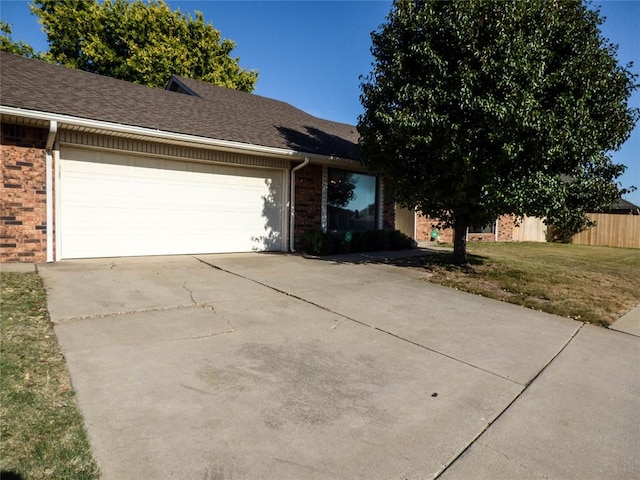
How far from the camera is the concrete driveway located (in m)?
2.04

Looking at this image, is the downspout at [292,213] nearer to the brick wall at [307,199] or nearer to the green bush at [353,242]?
the brick wall at [307,199]

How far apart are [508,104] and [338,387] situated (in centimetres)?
541

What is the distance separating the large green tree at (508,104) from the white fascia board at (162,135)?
2.80m

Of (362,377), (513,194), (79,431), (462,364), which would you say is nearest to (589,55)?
(513,194)

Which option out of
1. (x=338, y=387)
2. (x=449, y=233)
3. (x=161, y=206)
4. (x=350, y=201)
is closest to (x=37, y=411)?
(x=338, y=387)

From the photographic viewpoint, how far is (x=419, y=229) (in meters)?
14.7

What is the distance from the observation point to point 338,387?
2.85m

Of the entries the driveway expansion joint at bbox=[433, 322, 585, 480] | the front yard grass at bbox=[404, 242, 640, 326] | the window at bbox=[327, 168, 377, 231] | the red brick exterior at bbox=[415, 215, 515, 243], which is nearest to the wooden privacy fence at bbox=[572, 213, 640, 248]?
the red brick exterior at bbox=[415, 215, 515, 243]

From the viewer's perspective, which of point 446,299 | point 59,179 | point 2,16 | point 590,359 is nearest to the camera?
point 590,359

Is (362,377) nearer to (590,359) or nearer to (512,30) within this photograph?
(590,359)

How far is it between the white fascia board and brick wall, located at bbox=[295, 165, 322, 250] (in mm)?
609

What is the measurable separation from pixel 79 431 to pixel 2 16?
2521 centimetres

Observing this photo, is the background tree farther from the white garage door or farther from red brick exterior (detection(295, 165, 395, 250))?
red brick exterior (detection(295, 165, 395, 250))

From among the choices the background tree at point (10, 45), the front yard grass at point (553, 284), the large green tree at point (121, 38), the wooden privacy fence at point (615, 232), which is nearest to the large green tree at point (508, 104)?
the front yard grass at point (553, 284)
